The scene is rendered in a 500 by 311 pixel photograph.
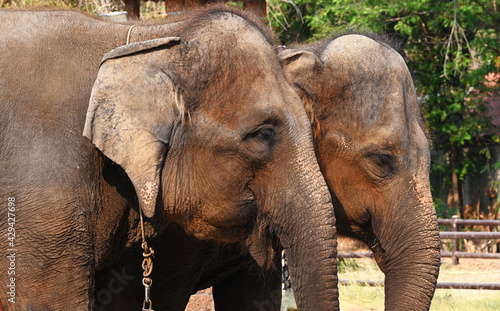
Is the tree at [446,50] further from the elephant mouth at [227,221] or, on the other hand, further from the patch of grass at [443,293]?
the elephant mouth at [227,221]

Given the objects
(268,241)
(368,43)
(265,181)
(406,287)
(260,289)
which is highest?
(368,43)

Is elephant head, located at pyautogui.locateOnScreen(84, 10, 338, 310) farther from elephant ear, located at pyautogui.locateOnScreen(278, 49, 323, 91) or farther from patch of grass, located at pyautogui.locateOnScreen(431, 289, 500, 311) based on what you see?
patch of grass, located at pyautogui.locateOnScreen(431, 289, 500, 311)

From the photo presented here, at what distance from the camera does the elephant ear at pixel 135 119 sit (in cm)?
462

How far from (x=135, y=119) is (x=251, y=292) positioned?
80.9 inches

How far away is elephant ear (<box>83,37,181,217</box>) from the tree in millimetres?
11981

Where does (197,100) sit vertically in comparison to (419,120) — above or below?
above

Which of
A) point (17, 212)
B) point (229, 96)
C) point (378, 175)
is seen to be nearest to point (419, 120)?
point (378, 175)

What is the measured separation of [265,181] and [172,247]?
43.3 inches

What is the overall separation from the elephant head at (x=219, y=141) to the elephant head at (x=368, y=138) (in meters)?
0.78

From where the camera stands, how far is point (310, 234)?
15.1ft

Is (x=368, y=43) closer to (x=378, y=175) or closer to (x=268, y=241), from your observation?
(x=378, y=175)

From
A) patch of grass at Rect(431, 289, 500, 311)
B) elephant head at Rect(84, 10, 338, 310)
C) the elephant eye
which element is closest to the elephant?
elephant head at Rect(84, 10, 338, 310)

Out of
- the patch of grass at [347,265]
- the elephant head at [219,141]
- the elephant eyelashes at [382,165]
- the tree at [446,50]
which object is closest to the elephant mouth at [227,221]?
the elephant head at [219,141]

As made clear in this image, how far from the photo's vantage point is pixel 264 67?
190 inches
